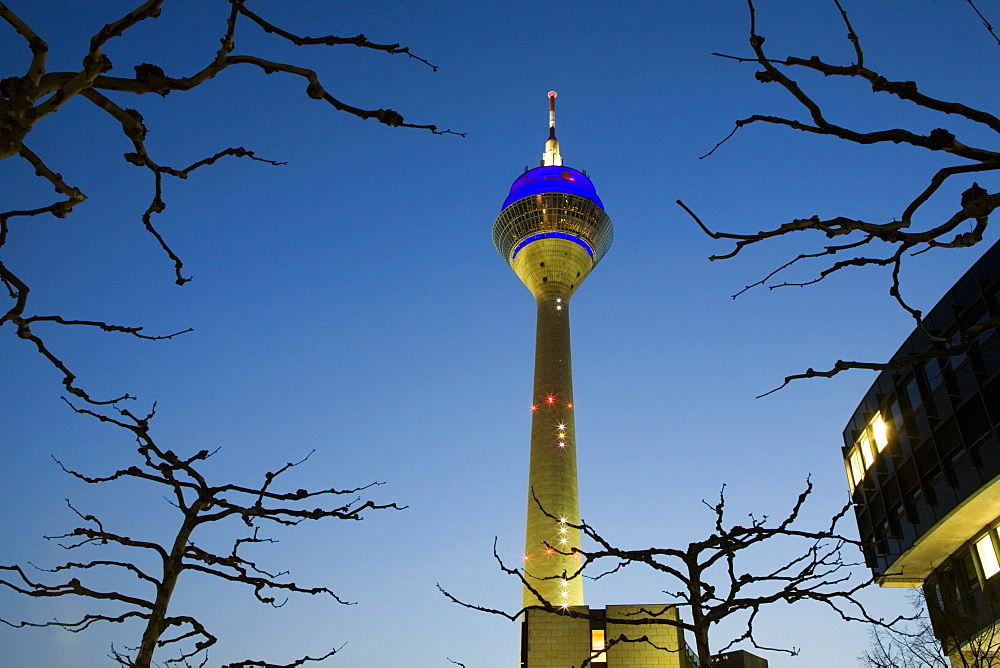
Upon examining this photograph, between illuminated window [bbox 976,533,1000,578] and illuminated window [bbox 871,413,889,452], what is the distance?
4.37 metres

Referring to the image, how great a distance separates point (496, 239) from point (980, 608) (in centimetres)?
6576

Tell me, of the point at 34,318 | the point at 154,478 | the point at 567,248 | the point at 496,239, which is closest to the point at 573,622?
the point at 154,478

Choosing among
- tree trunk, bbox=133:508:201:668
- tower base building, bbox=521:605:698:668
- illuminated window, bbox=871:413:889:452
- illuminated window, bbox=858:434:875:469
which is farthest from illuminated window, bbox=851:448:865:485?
tree trunk, bbox=133:508:201:668

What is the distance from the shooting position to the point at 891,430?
2816 centimetres

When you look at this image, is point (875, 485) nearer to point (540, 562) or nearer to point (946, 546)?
point (946, 546)

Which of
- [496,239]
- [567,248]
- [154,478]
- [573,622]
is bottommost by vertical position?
[154,478]

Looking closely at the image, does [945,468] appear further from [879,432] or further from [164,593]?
[164,593]

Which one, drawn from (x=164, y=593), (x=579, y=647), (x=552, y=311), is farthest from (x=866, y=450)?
(x=552, y=311)

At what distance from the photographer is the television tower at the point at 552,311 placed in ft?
207

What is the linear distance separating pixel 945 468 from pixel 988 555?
340 cm

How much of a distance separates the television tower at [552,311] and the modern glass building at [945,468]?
31488 mm

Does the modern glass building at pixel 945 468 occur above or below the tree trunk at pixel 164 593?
above

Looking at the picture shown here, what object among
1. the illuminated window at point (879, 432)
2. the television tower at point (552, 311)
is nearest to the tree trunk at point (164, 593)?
the illuminated window at point (879, 432)

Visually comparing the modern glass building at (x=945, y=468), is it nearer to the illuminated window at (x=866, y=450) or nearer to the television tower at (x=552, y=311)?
the illuminated window at (x=866, y=450)
